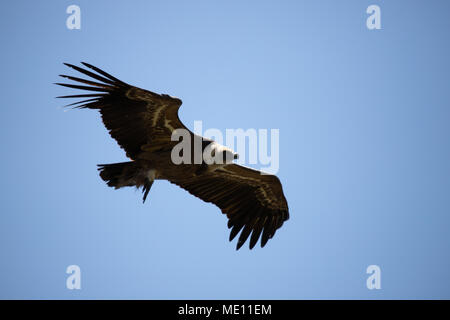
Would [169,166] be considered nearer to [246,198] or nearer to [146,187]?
[146,187]

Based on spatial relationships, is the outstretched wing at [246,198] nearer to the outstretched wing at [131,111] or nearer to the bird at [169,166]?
the bird at [169,166]

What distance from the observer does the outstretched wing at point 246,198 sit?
10.6m

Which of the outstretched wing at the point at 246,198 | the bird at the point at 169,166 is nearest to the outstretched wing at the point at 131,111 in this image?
the bird at the point at 169,166

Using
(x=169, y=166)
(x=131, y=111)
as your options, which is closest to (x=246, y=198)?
(x=169, y=166)

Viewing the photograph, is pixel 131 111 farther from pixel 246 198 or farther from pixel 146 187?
pixel 246 198

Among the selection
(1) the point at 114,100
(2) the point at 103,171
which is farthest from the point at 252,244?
(1) the point at 114,100

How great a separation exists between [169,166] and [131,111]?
1313 mm

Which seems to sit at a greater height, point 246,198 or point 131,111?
point 131,111

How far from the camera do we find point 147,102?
895 centimetres

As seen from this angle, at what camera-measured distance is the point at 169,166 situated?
9734 millimetres

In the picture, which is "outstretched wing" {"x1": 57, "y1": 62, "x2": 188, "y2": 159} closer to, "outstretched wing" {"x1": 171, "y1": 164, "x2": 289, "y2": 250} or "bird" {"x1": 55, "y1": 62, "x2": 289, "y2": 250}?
"bird" {"x1": 55, "y1": 62, "x2": 289, "y2": 250}

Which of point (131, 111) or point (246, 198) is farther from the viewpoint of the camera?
point (246, 198)

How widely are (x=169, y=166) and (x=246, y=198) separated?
199 cm
